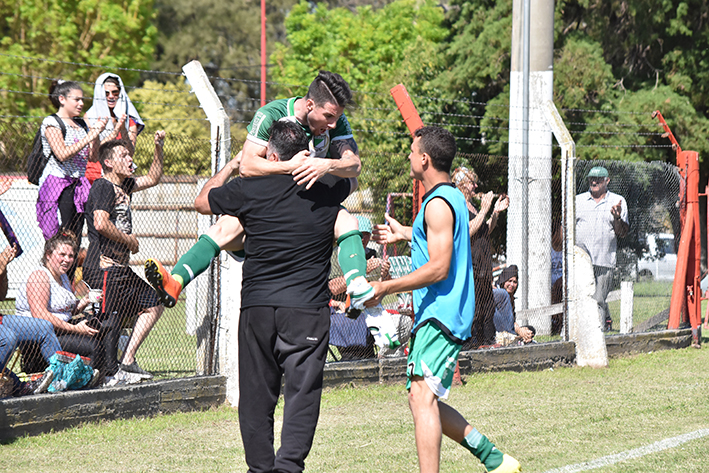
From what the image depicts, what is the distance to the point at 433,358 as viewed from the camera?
15.2ft

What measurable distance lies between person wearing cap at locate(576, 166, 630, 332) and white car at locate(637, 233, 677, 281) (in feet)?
3.48

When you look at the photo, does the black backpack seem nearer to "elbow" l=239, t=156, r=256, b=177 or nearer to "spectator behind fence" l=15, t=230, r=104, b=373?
"spectator behind fence" l=15, t=230, r=104, b=373

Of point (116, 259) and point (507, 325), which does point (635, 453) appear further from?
point (116, 259)

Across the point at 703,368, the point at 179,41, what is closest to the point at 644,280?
the point at 703,368

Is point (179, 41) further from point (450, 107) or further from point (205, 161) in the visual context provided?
point (205, 161)

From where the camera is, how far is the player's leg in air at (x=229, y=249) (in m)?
4.11

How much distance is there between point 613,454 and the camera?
18.5 ft

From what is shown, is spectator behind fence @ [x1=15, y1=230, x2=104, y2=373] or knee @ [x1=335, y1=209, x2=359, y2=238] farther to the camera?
spectator behind fence @ [x1=15, y1=230, x2=104, y2=373]

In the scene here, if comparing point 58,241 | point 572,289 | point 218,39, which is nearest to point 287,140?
point 58,241

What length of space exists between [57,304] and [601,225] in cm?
672

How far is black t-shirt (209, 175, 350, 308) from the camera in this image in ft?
13.5

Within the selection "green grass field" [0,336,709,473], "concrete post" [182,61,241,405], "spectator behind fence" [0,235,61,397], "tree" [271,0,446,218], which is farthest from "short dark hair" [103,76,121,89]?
"tree" [271,0,446,218]

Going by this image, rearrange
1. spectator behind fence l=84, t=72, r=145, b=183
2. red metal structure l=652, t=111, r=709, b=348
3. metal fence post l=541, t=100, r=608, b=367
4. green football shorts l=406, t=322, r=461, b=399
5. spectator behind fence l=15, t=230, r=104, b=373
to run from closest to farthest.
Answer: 1. green football shorts l=406, t=322, r=461, b=399
2. spectator behind fence l=15, t=230, r=104, b=373
3. spectator behind fence l=84, t=72, r=145, b=183
4. metal fence post l=541, t=100, r=608, b=367
5. red metal structure l=652, t=111, r=709, b=348

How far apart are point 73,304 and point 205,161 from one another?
1.75 m
